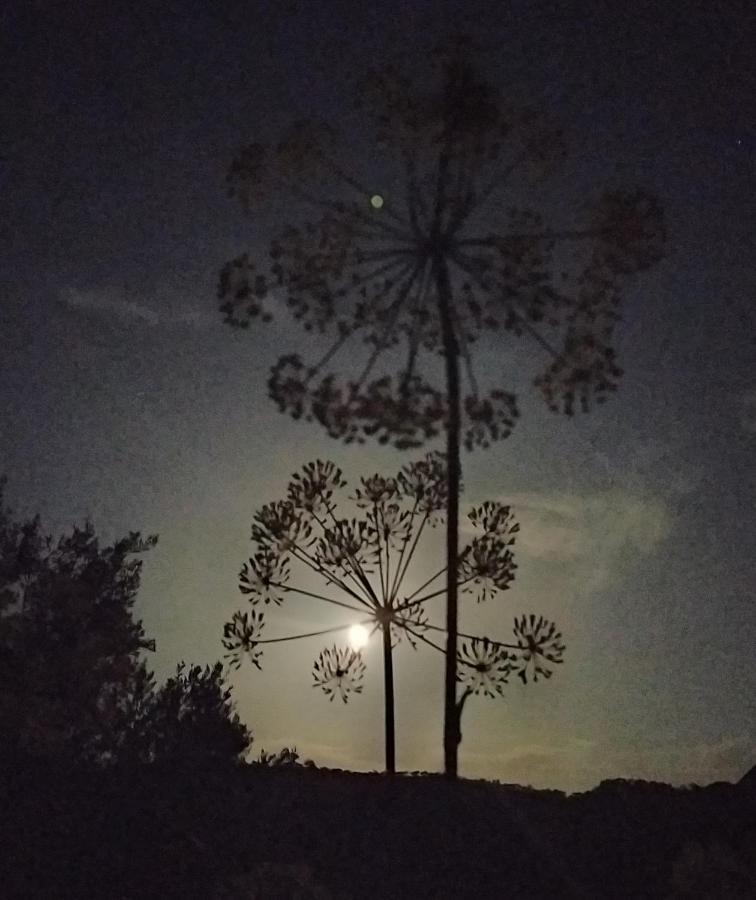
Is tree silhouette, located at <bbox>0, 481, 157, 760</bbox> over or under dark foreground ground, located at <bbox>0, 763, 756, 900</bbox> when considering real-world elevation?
over

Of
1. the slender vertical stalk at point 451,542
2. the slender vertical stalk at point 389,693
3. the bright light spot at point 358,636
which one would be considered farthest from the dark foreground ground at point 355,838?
the bright light spot at point 358,636

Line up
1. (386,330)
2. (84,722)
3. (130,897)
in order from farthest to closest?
1. (84,722)
2. (386,330)
3. (130,897)

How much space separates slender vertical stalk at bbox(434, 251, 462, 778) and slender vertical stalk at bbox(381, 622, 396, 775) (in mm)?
291

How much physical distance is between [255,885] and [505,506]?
2.39m

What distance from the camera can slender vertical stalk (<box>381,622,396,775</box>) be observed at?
6.50 m

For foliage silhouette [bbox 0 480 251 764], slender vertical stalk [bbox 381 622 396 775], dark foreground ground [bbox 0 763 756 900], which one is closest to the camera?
dark foreground ground [bbox 0 763 756 900]

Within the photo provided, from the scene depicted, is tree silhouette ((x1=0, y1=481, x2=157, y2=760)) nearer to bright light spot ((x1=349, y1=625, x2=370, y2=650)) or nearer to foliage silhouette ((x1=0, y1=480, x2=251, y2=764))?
foliage silhouette ((x1=0, y1=480, x2=251, y2=764))


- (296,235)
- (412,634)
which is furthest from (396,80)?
(412,634)

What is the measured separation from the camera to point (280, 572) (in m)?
6.69

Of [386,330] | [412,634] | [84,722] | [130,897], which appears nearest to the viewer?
[130,897]

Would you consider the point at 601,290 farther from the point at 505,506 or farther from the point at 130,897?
the point at 130,897

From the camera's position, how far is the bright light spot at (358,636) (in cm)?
657

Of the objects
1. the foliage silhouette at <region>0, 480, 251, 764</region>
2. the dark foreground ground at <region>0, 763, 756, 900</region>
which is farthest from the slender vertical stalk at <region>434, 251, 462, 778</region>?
the foliage silhouette at <region>0, 480, 251, 764</region>

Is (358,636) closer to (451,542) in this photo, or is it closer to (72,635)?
(451,542)
